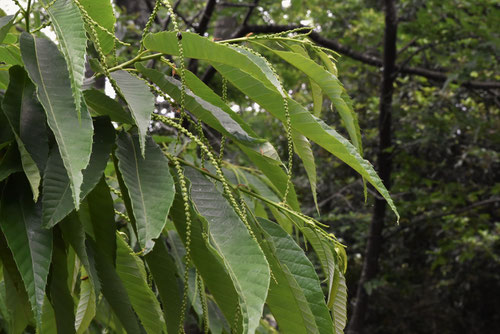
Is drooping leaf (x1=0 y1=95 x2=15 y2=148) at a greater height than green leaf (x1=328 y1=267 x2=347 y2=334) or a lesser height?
greater

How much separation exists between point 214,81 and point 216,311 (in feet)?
6.52

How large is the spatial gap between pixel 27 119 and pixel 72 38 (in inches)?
4.2

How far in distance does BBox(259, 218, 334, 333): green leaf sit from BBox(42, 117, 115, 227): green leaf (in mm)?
193

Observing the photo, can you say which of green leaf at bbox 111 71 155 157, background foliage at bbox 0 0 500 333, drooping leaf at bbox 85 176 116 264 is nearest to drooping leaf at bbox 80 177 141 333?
drooping leaf at bbox 85 176 116 264

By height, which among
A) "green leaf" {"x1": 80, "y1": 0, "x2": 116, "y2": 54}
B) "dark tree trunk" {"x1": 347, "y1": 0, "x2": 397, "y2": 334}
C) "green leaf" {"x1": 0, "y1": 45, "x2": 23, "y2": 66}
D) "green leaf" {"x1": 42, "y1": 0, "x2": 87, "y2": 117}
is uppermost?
"green leaf" {"x1": 80, "y1": 0, "x2": 116, "y2": 54}

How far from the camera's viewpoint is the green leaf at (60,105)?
48cm

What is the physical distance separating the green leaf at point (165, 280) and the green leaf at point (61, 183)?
15 cm

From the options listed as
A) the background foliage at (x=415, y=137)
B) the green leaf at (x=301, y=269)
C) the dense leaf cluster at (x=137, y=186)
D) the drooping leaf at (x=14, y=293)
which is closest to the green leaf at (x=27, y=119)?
the dense leaf cluster at (x=137, y=186)

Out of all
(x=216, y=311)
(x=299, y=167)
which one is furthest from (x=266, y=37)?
(x=299, y=167)

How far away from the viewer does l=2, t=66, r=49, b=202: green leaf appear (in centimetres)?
56

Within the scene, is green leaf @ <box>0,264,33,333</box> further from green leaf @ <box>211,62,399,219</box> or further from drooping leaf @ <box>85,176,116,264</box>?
green leaf @ <box>211,62,399,219</box>

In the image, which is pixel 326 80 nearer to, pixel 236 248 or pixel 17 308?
pixel 236 248

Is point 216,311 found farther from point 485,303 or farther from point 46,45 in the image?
point 485,303

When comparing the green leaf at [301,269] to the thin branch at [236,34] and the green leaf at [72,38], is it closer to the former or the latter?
the green leaf at [72,38]
